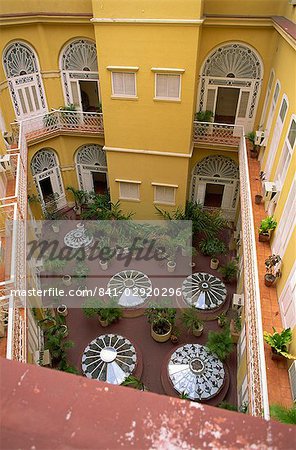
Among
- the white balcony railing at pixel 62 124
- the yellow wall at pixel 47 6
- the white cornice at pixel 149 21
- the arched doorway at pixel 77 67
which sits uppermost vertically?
the yellow wall at pixel 47 6

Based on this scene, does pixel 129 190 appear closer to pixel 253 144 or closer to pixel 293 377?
pixel 253 144

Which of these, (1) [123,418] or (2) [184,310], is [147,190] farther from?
(1) [123,418]

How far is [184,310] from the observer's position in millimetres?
11594

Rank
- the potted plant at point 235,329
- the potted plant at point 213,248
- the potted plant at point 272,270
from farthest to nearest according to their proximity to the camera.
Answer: the potted plant at point 213,248, the potted plant at point 235,329, the potted plant at point 272,270

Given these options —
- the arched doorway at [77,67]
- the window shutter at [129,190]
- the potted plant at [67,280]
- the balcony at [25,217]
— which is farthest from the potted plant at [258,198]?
the arched doorway at [77,67]

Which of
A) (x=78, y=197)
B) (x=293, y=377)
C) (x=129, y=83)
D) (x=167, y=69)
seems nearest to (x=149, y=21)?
(x=167, y=69)

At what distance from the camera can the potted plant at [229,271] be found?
12.3m

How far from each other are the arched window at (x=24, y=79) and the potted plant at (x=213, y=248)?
8.54 m

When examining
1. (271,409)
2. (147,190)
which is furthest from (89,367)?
(147,190)

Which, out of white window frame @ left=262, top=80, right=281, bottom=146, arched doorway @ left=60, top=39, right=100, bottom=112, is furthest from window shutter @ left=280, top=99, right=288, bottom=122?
arched doorway @ left=60, top=39, right=100, bottom=112

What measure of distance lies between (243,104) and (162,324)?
8.50 metres

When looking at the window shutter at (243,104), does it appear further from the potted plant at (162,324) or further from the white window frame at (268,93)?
the potted plant at (162,324)

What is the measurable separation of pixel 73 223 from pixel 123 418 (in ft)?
47.3

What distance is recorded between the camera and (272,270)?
25.4ft
